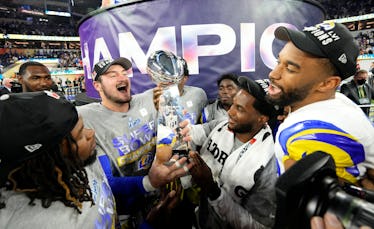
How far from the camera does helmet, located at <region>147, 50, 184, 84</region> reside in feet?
4.66

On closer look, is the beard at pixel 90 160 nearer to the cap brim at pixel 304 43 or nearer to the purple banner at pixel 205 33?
the cap brim at pixel 304 43

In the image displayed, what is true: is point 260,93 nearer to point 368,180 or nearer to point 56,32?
point 368,180

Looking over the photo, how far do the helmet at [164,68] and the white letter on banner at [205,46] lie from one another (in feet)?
2.92

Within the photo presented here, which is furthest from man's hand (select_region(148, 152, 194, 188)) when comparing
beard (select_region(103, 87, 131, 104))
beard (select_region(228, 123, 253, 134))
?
beard (select_region(103, 87, 131, 104))

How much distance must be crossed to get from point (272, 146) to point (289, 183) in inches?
39.0

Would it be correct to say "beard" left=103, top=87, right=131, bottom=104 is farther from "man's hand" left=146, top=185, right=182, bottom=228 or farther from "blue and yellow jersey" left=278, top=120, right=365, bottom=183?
"blue and yellow jersey" left=278, top=120, right=365, bottom=183

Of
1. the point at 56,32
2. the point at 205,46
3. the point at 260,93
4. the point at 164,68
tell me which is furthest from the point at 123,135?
the point at 56,32

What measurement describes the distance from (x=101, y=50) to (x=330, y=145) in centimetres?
256

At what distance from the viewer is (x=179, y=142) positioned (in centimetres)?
122

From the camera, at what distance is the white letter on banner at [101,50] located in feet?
8.75

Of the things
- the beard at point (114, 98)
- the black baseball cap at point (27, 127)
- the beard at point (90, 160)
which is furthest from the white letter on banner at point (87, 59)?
the black baseball cap at point (27, 127)

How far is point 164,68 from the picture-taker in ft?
4.71

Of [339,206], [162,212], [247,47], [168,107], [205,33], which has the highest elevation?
[205,33]

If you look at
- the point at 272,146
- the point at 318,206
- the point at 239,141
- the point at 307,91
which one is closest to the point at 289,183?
the point at 318,206
